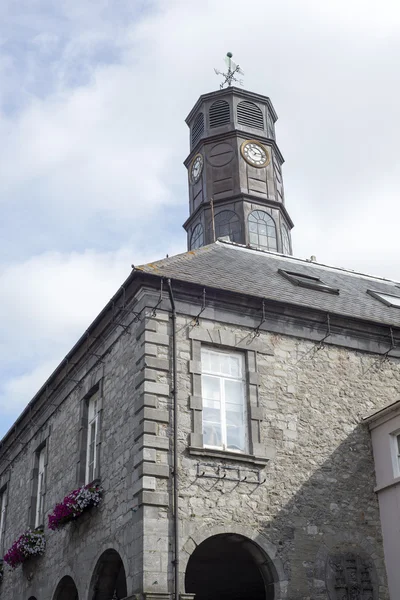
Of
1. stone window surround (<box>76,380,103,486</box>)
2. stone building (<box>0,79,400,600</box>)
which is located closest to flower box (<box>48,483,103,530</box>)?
stone building (<box>0,79,400,600</box>)

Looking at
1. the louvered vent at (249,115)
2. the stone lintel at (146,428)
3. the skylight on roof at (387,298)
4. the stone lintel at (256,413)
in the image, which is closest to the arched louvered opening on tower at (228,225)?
the louvered vent at (249,115)

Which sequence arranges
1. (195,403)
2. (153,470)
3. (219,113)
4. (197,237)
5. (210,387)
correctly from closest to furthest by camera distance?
(153,470)
(195,403)
(210,387)
(197,237)
(219,113)

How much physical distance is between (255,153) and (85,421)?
9844mm

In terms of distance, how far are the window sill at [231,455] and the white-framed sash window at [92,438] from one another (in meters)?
2.57

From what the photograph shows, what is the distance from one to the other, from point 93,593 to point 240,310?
5.28 m

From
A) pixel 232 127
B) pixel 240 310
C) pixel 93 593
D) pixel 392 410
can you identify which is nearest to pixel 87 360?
pixel 240 310

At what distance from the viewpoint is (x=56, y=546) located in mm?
14859

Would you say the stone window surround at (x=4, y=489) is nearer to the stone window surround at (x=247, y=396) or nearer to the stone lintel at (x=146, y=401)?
the stone lintel at (x=146, y=401)

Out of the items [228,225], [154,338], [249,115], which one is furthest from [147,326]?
[249,115]

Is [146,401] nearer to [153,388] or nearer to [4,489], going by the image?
[153,388]

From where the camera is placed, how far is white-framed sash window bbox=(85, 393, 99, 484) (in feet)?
46.8

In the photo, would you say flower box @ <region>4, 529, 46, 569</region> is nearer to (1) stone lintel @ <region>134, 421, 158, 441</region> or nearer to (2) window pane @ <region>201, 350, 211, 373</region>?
(1) stone lintel @ <region>134, 421, 158, 441</region>

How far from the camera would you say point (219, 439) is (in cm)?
1276

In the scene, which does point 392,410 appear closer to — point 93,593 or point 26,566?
point 93,593
